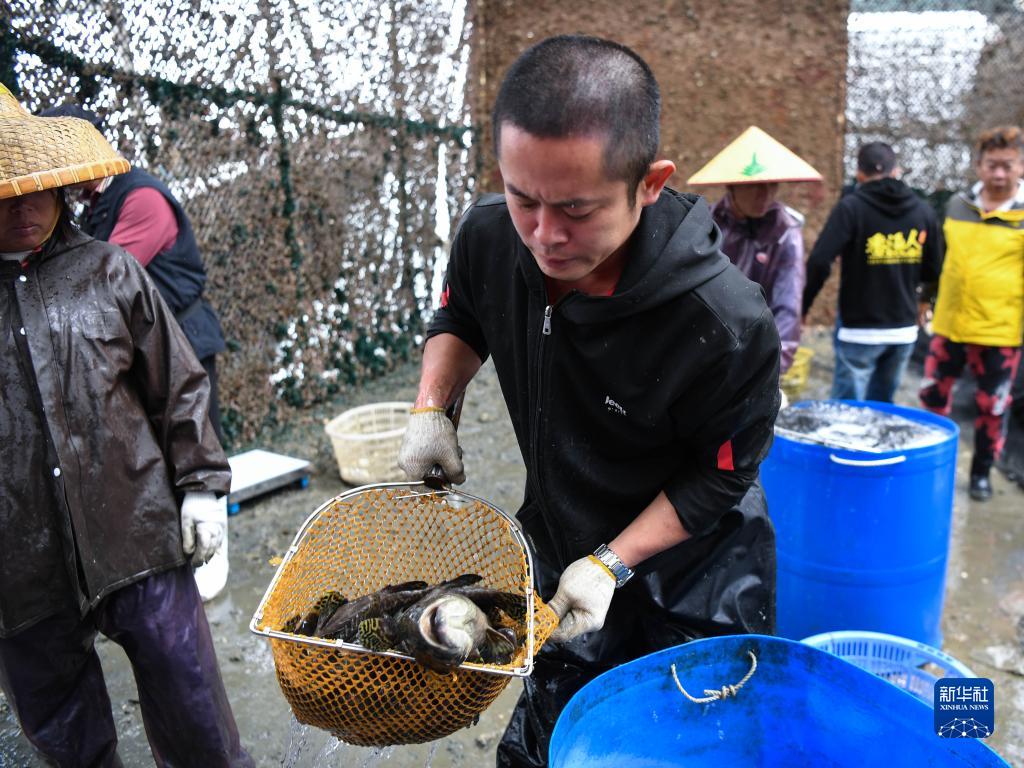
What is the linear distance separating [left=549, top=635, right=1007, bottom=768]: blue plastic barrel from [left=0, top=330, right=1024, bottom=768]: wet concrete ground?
2.75 ft

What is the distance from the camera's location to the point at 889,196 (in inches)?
193

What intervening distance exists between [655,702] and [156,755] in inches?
61.5

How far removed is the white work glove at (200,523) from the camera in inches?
91.1

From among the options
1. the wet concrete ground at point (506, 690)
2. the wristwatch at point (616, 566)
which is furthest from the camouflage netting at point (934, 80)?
the wristwatch at point (616, 566)

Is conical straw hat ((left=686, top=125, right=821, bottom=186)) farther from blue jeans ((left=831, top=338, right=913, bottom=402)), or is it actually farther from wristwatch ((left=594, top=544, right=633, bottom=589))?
wristwatch ((left=594, top=544, right=633, bottom=589))

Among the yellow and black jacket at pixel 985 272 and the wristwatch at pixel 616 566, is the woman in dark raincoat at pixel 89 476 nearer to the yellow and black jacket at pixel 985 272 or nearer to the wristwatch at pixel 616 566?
the wristwatch at pixel 616 566

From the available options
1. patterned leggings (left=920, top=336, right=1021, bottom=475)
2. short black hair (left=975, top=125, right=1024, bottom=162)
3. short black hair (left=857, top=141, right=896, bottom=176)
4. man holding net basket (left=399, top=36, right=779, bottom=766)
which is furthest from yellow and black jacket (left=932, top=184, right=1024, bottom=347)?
man holding net basket (left=399, top=36, right=779, bottom=766)

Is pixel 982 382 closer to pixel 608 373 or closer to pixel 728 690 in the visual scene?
pixel 728 690

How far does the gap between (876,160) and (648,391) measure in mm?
3977

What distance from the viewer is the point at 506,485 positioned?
16.6 ft

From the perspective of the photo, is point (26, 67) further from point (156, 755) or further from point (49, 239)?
point (156, 755)

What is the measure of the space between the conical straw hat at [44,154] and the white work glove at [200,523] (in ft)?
2.94

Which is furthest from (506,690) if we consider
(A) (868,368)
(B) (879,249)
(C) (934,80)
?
(C) (934,80)

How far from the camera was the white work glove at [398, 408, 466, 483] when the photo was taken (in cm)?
199
